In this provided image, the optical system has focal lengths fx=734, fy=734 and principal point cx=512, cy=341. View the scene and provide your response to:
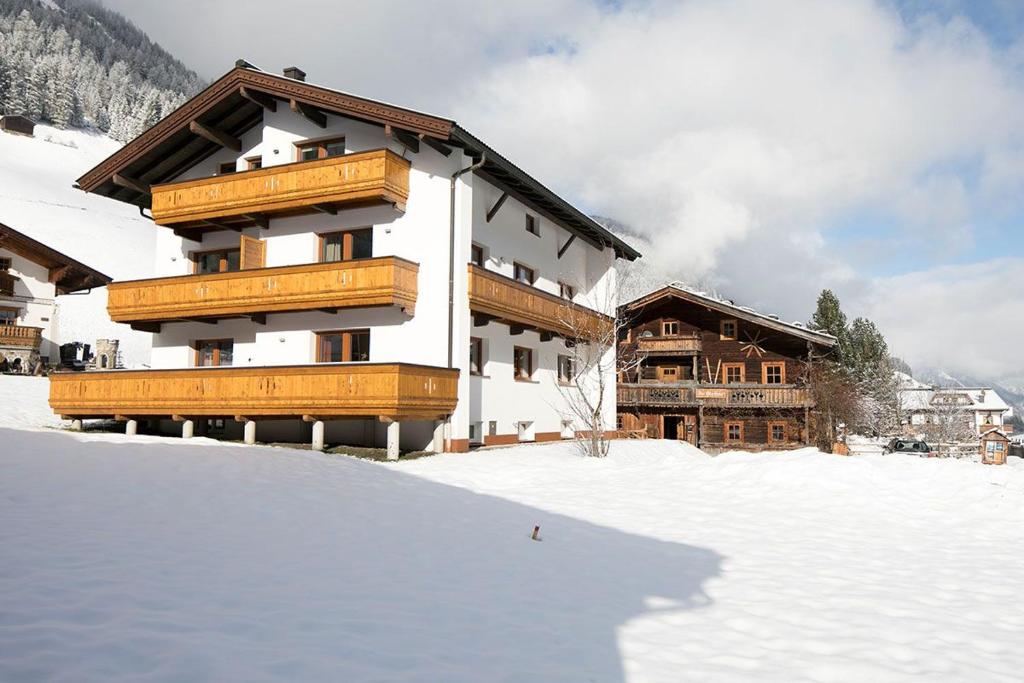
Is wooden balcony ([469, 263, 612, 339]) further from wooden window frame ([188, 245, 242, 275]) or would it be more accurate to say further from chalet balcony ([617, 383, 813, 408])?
chalet balcony ([617, 383, 813, 408])

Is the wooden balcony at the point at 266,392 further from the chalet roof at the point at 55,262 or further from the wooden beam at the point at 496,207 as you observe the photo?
the chalet roof at the point at 55,262

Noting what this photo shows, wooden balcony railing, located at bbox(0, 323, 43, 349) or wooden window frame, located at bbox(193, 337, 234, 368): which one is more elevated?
wooden balcony railing, located at bbox(0, 323, 43, 349)

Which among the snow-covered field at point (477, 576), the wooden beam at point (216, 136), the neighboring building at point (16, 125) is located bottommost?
the snow-covered field at point (477, 576)

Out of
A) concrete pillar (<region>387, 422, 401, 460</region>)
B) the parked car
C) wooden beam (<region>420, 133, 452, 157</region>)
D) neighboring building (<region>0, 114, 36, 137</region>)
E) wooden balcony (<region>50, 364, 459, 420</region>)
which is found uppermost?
neighboring building (<region>0, 114, 36, 137</region>)

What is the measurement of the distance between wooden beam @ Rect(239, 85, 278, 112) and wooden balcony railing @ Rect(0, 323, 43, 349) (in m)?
20.5

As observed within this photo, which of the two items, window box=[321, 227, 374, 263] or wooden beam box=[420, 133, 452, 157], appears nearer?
wooden beam box=[420, 133, 452, 157]

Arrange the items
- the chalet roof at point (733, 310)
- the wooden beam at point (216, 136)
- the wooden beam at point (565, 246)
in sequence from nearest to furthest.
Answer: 1. the wooden beam at point (216, 136)
2. the wooden beam at point (565, 246)
3. the chalet roof at point (733, 310)

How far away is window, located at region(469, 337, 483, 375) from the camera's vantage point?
886 inches

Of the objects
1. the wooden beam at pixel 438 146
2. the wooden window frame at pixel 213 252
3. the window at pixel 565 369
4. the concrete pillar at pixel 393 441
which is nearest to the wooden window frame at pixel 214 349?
the wooden window frame at pixel 213 252

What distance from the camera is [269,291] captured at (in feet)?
67.1

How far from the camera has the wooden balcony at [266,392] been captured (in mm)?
17672

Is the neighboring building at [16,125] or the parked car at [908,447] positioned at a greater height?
the neighboring building at [16,125]

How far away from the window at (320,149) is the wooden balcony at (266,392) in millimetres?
6940

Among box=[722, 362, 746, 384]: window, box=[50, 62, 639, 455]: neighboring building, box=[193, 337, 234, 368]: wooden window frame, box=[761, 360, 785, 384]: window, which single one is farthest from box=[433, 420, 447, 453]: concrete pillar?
box=[761, 360, 785, 384]: window
